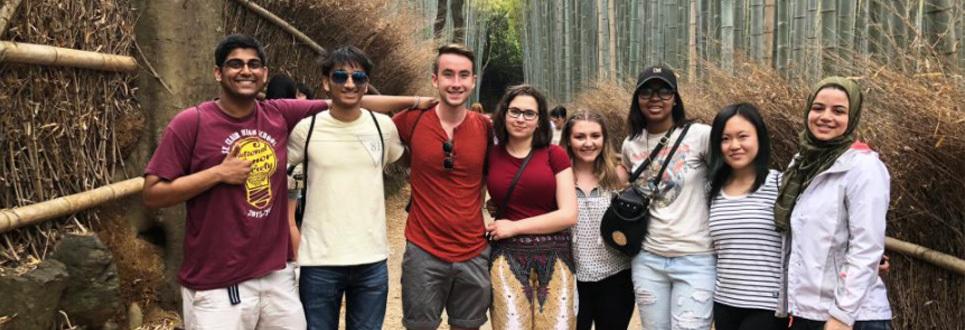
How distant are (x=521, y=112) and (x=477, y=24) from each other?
68.2ft

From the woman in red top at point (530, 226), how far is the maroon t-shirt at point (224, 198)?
835 millimetres

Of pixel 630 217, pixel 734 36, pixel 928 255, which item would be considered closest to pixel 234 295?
pixel 630 217

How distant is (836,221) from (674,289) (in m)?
0.71

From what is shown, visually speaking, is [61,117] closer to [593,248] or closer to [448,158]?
[448,158]

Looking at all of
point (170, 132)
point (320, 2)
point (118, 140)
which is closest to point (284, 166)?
point (170, 132)

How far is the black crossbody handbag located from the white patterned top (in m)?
0.06

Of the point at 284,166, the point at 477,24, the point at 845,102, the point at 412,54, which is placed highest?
the point at 477,24

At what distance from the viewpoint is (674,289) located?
9.09 ft

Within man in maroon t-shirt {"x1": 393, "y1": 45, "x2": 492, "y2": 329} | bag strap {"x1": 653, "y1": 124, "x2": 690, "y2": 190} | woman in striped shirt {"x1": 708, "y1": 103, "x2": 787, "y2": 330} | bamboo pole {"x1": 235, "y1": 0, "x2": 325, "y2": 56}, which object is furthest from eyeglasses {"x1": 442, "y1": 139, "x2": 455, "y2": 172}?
bamboo pole {"x1": 235, "y1": 0, "x2": 325, "y2": 56}

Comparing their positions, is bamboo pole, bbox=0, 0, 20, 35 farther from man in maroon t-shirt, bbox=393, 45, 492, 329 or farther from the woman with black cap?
the woman with black cap

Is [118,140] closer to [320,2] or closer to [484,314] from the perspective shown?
[484,314]

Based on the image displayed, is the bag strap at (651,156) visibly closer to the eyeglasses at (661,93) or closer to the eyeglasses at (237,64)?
the eyeglasses at (661,93)

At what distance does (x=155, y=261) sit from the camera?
374 cm

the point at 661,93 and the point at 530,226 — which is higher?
the point at 661,93
